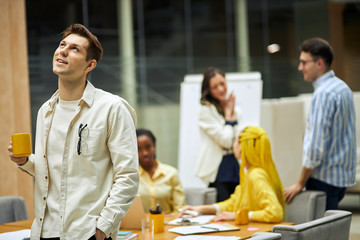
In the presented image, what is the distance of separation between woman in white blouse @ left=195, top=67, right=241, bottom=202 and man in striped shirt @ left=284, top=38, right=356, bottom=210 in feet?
4.09

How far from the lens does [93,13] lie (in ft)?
22.9

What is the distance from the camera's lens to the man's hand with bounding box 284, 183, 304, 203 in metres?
4.02

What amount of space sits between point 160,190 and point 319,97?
1.44 meters

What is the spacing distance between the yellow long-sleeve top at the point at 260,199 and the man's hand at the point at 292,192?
36cm

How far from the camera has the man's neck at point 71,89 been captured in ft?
8.31

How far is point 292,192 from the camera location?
4.04m

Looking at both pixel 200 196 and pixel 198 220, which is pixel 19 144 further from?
pixel 200 196

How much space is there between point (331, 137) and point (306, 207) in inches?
20.4

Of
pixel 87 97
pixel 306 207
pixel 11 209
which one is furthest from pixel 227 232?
pixel 11 209

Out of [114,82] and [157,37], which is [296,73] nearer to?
[157,37]

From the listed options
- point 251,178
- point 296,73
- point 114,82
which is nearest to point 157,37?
point 114,82

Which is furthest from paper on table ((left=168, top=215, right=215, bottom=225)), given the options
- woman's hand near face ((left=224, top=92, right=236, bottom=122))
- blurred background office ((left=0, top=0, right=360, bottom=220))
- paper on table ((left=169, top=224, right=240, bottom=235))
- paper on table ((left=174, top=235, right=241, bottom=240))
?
blurred background office ((left=0, top=0, right=360, bottom=220))

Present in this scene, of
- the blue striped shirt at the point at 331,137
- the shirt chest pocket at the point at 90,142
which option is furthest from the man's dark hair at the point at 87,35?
the blue striped shirt at the point at 331,137

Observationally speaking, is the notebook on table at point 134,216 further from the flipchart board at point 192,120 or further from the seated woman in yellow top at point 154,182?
the flipchart board at point 192,120
